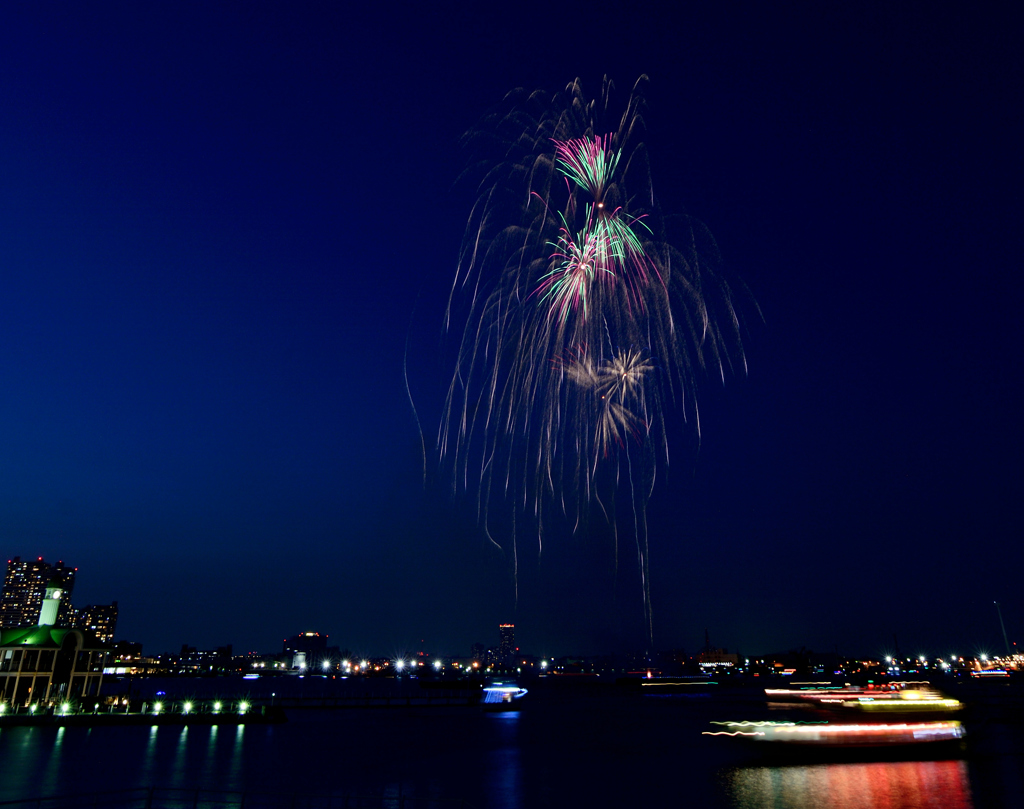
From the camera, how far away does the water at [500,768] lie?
3694cm

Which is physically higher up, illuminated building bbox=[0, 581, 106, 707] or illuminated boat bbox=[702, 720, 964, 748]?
illuminated building bbox=[0, 581, 106, 707]

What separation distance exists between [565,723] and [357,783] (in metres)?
53.6

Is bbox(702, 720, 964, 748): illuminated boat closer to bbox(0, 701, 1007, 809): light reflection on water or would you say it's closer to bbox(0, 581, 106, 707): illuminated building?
bbox(0, 701, 1007, 809): light reflection on water

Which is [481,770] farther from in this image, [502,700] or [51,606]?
[502,700]

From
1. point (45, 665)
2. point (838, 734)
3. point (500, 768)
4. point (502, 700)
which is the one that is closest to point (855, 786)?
point (838, 734)

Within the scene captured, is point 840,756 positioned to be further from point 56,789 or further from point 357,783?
point 56,789

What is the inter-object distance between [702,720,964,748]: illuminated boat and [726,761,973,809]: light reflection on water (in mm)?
1911

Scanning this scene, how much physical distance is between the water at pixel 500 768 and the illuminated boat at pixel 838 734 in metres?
1.83

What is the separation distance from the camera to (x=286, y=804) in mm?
32375

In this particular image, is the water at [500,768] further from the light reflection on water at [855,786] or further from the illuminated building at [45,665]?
the illuminated building at [45,665]

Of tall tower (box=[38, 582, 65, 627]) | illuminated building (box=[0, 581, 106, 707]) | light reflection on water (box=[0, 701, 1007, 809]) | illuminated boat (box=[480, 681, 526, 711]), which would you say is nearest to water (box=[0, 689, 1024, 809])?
light reflection on water (box=[0, 701, 1007, 809])

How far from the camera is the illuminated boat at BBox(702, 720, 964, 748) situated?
4900cm

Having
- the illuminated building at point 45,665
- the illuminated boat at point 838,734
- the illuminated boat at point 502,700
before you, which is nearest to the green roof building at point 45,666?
the illuminated building at point 45,665

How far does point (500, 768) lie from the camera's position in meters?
47.7
